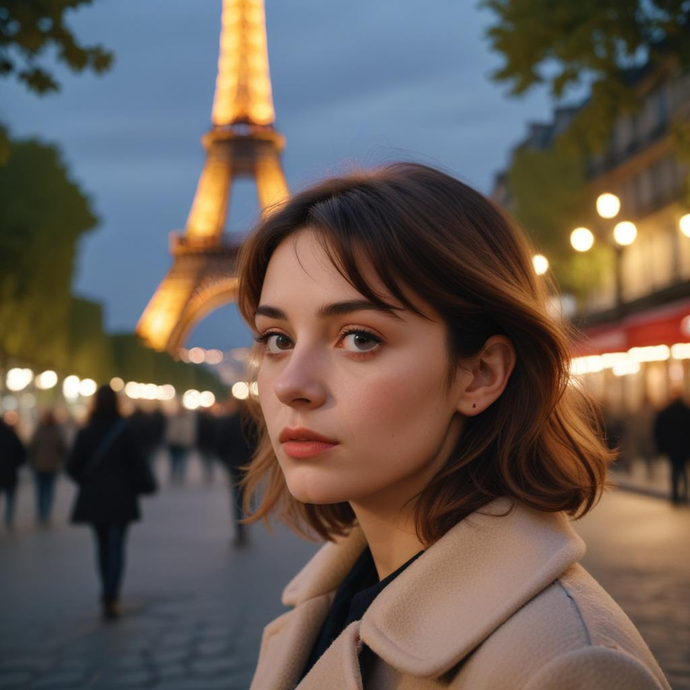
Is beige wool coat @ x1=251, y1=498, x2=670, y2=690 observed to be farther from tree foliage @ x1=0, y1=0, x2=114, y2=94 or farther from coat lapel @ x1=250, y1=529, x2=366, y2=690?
tree foliage @ x1=0, y1=0, x2=114, y2=94

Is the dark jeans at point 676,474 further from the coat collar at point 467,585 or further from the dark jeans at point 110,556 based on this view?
the coat collar at point 467,585

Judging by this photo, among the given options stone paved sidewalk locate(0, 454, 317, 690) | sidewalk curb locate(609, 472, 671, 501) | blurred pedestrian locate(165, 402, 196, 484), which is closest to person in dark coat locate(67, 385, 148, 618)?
stone paved sidewalk locate(0, 454, 317, 690)

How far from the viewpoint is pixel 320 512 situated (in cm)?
228

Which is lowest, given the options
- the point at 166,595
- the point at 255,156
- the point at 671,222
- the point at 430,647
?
the point at 166,595

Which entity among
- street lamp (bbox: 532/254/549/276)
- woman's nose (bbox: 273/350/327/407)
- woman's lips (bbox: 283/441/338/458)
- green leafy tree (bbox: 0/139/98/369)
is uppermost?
green leafy tree (bbox: 0/139/98/369)

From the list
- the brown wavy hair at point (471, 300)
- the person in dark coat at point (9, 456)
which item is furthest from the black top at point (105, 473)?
the brown wavy hair at point (471, 300)

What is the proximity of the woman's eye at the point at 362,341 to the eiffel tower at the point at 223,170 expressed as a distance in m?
47.4

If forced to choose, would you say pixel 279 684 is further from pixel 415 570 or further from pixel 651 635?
pixel 651 635

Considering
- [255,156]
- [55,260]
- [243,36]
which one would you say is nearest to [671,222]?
[55,260]

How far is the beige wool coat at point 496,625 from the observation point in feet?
4.44

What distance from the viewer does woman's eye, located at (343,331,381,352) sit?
1.69 metres

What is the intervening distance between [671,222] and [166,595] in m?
30.8

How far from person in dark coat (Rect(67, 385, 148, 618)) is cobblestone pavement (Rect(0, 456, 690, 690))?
0.41 meters

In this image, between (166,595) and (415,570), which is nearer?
(415,570)
